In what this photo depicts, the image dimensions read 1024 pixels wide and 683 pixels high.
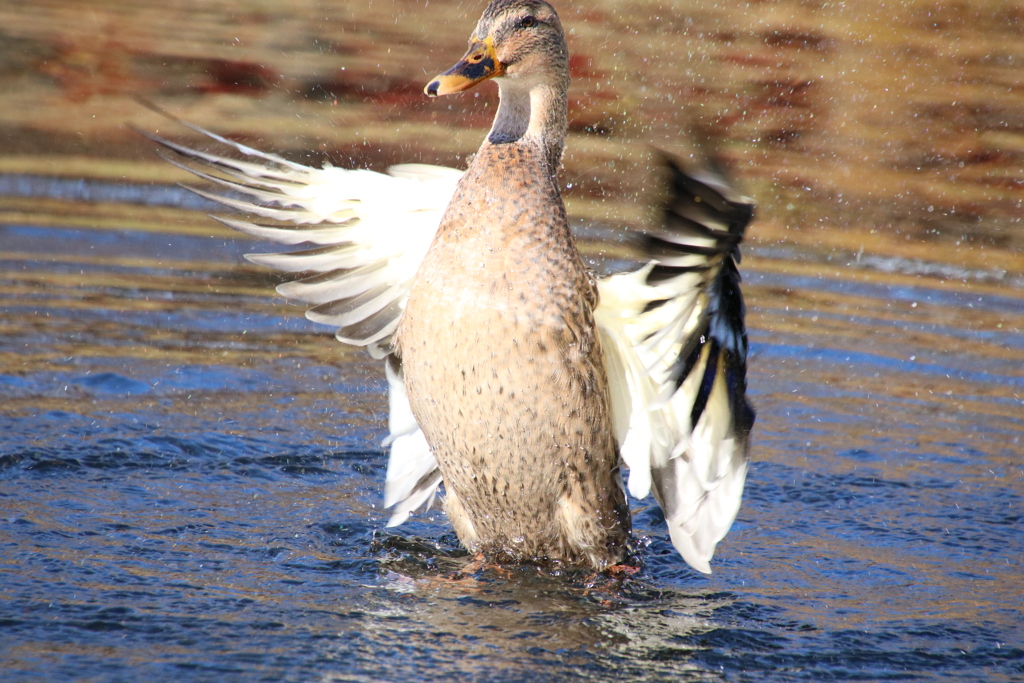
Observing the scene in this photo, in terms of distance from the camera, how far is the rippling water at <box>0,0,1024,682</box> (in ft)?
11.6

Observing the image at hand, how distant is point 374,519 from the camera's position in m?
4.45

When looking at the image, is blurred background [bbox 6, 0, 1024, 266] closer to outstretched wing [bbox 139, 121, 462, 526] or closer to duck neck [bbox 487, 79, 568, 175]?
outstretched wing [bbox 139, 121, 462, 526]

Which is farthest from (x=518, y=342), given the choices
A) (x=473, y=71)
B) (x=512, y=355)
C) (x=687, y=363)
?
(x=473, y=71)

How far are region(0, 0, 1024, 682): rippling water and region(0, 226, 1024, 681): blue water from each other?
2cm

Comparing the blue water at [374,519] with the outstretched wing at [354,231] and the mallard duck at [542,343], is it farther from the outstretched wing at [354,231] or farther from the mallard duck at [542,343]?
the outstretched wing at [354,231]

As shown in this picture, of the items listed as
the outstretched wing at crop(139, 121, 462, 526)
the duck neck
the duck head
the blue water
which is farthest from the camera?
the outstretched wing at crop(139, 121, 462, 526)

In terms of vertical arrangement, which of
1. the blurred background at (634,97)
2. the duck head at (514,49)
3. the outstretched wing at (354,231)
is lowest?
the outstretched wing at (354,231)

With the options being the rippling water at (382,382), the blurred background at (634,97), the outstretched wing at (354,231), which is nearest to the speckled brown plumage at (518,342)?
the rippling water at (382,382)

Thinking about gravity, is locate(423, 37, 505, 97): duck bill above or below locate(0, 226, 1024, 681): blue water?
above

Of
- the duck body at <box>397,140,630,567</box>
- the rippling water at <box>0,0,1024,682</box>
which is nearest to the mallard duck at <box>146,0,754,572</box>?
the duck body at <box>397,140,630,567</box>

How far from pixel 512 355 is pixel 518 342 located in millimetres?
45

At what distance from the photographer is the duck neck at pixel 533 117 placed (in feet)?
12.8

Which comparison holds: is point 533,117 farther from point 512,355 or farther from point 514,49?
point 512,355

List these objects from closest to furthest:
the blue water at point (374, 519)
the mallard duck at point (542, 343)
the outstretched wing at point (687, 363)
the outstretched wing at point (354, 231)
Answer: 1. the outstretched wing at point (687, 363)
2. the blue water at point (374, 519)
3. the mallard duck at point (542, 343)
4. the outstretched wing at point (354, 231)
